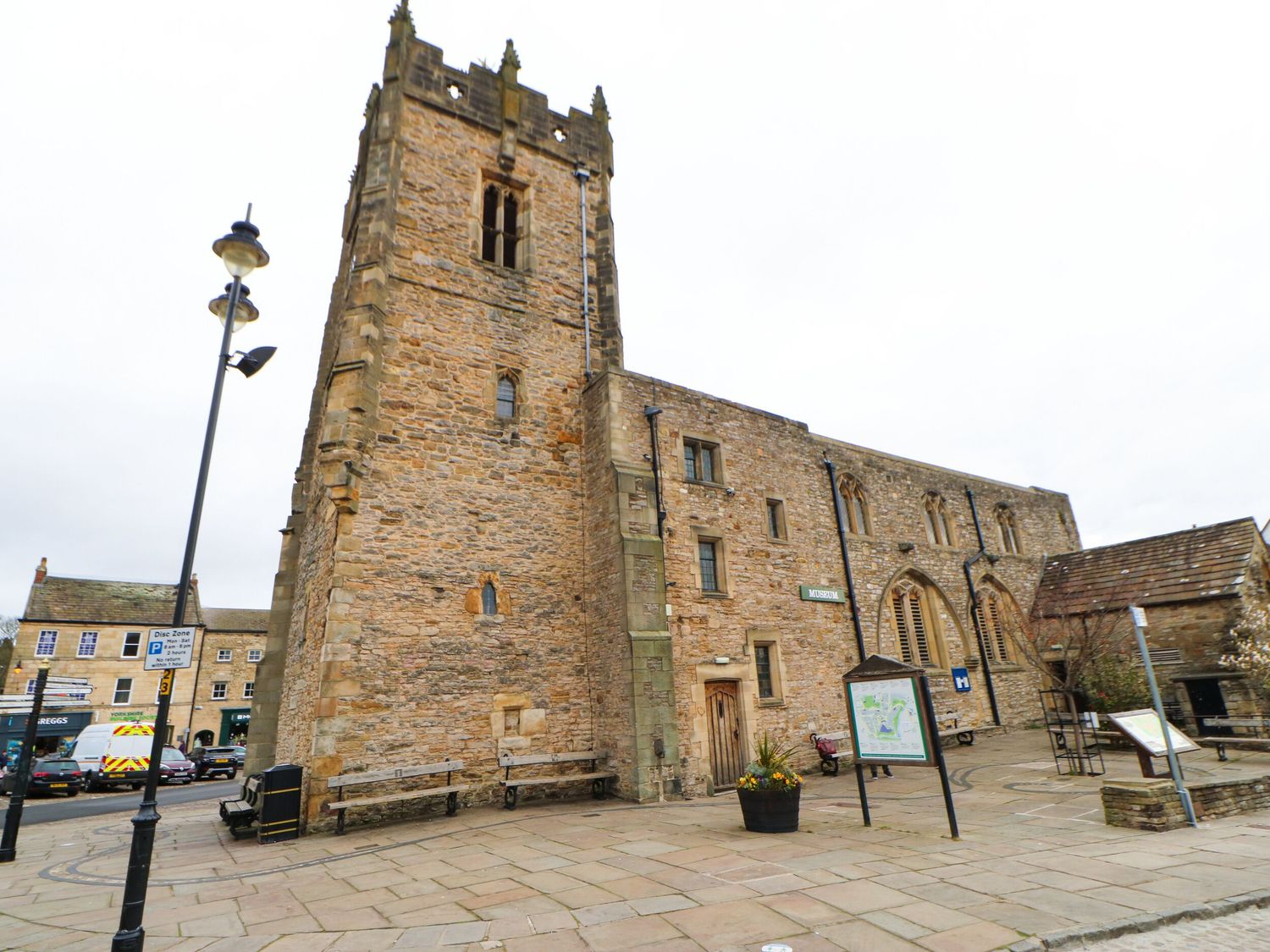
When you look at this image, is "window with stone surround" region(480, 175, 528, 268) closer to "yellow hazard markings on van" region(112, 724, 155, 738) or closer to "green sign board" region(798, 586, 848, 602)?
"green sign board" region(798, 586, 848, 602)

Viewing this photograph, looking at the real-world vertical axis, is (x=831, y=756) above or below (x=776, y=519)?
below

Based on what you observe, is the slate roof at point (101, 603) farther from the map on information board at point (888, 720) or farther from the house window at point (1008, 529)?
the house window at point (1008, 529)

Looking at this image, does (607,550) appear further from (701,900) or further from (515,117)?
(515,117)

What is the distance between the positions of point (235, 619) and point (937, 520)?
129ft

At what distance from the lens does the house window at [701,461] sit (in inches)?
586

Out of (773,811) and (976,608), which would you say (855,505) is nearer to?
(976,608)

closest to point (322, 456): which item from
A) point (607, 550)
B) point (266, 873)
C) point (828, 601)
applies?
point (607, 550)

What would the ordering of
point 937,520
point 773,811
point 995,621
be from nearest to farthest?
1. point 773,811
2. point 937,520
3. point 995,621

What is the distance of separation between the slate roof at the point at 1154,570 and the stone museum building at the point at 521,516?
7.63 metres

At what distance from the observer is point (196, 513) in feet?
19.6

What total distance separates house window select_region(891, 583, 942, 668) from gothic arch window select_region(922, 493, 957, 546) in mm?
2079

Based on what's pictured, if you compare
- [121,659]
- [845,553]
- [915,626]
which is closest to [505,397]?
[845,553]

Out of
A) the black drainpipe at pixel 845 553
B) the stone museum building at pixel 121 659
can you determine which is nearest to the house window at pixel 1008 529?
the black drainpipe at pixel 845 553

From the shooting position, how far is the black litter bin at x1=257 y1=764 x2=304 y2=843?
9.41 metres
